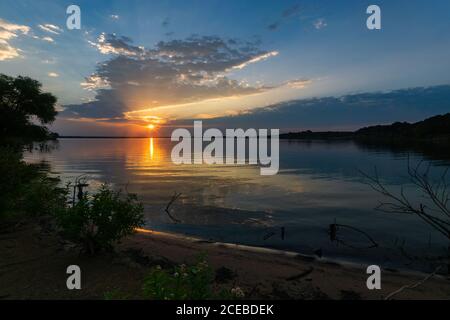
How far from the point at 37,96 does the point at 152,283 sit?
61.2 m

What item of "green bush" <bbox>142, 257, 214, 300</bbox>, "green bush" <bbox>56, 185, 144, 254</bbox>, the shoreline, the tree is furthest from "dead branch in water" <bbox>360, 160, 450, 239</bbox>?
the tree

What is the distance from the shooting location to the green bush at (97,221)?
10609mm

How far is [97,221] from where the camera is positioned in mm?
10773

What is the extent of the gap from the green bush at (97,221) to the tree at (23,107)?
49.2m

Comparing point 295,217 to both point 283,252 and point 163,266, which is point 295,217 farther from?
point 163,266

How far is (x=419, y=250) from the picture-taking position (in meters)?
16.6

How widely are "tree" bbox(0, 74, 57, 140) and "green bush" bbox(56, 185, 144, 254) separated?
49.2 meters

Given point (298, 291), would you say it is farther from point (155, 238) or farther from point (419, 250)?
point (419, 250)

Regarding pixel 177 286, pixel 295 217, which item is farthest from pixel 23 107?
pixel 177 286

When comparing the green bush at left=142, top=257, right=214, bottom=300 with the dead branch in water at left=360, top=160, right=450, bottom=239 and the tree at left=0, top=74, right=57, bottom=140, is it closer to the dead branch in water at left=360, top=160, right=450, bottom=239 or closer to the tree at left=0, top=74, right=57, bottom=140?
the dead branch in water at left=360, top=160, right=450, bottom=239

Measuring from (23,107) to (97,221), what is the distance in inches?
2175

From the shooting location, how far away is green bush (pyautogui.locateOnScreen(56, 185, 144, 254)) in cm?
1061
